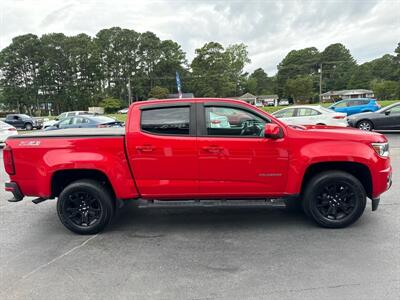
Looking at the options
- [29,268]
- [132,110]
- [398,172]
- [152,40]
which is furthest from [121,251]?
[152,40]

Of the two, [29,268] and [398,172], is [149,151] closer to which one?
[29,268]

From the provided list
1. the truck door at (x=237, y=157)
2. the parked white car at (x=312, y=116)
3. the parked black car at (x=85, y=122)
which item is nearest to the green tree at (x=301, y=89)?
the parked white car at (x=312, y=116)

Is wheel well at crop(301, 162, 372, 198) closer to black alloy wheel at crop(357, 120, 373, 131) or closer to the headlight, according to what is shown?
the headlight

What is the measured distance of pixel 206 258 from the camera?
11.1 feet

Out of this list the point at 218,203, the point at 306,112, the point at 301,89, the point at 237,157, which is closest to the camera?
the point at 237,157

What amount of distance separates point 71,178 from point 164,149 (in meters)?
1.47

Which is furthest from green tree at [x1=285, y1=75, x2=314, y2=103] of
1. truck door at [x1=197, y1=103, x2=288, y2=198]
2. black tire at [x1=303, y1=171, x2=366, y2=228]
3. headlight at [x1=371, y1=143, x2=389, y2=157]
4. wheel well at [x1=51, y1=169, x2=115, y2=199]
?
wheel well at [x1=51, y1=169, x2=115, y2=199]

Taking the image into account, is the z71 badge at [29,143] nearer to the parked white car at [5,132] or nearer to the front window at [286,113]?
the front window at [286,113]

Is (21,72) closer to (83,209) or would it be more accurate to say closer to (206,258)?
(83,209)

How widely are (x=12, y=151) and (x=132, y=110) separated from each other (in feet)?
5.61

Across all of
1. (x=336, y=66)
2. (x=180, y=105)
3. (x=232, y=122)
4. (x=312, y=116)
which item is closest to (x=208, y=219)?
(x=232, y=122)

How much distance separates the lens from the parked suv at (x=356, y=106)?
1983 cm

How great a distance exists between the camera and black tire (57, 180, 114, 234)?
404 centimetres

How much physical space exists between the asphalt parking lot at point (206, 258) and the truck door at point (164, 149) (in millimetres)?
662
